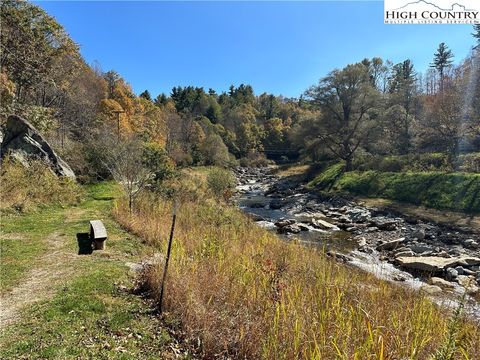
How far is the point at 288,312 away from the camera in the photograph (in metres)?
3.47

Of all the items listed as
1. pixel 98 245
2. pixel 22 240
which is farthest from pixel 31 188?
pixel 98 245

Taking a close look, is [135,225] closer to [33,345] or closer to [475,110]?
[33,345]

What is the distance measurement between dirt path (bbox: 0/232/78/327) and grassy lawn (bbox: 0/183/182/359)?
0.6 inches

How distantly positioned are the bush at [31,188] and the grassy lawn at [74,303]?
2.03 metres

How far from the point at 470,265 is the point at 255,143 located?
1708 inches

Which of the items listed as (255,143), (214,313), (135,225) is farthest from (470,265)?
(255,143)

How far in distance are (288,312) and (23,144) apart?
44.6 ft

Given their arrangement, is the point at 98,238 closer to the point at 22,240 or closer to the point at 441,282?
the point at 22,240

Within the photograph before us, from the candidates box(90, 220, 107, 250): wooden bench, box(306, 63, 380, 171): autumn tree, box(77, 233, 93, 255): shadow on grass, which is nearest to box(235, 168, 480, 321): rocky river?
box(90, 220, 107, 250): wooden bench

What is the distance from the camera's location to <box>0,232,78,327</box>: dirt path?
4.13 metres

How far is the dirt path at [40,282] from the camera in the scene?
13.6 ft

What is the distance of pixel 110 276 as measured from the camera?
5262 mm

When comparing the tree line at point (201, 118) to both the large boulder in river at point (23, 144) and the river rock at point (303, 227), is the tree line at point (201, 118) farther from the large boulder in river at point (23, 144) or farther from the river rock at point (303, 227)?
the river rock at point (303, 227)

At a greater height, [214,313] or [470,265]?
[214,313]
